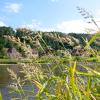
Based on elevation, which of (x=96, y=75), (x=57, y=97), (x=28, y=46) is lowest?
(x=57, y=97)

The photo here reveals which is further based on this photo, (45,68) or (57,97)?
(45,68)

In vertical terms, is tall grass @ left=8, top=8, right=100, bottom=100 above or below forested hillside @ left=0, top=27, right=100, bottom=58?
below

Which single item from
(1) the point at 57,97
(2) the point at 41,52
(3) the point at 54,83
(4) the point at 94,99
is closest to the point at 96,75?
(4) the point at 94,99

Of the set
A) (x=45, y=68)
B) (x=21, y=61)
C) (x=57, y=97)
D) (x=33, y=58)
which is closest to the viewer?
(x=57, y=97)

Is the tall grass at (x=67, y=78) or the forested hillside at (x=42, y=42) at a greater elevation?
the forested hillside at (x=42, y=42)

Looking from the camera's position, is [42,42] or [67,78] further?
[42,42]

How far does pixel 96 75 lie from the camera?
277cm

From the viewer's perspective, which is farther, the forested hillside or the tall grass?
the forested hillside

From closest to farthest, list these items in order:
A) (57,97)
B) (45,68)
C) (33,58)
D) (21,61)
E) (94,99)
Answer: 1. (94,99)
2. (57,97)
3. (33,58)
4. (21,61)
5. (45,68)

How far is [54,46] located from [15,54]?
0.43 metres

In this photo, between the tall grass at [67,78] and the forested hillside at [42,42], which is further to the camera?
the forested hillside at [42,42]

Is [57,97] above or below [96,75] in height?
below

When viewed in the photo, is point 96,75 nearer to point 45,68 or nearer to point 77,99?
point 77,99

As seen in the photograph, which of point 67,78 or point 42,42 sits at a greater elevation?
point 42,42
